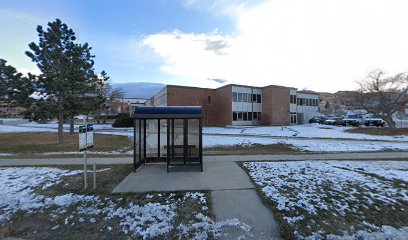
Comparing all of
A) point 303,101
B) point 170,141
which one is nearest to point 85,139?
point 170,141

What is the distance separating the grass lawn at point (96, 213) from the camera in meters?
3.97

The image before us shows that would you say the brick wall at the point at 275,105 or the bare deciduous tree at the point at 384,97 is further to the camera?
the brick wall at the point at 275,105

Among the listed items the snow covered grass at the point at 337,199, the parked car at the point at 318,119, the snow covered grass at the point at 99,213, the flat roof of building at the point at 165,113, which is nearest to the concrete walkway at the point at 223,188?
the snow covered grass at the point at 99,213

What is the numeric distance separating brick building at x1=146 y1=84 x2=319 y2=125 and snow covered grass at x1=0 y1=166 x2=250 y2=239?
99.9 ft

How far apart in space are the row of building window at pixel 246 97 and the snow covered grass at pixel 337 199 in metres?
29.9

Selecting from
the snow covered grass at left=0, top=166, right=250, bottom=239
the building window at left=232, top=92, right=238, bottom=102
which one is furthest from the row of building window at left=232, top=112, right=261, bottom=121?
the snow covered grass at left=0, top=166, right=250, bottom=239

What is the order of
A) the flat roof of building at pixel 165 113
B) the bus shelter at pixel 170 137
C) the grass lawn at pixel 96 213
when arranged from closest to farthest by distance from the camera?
the grass lawn at pixel 96 213 < the flat roof of building at pixel 165 113 < the bus shelter at pixel 170 137

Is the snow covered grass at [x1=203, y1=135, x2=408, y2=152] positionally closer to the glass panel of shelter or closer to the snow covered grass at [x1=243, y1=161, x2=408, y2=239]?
the snow covered grass at [x1=243, y1=161, x2=408, y2=239]

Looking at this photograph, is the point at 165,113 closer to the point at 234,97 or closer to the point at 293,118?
the point at 234,97

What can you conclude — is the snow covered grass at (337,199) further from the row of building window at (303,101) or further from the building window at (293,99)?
the row of building window at (303,101)

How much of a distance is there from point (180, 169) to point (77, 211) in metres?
3.60

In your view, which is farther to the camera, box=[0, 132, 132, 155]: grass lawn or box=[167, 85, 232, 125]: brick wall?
box=[167, 85, 232, 125]: brick wall

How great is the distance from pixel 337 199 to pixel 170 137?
6.10 m

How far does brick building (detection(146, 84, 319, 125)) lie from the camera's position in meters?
36.8
